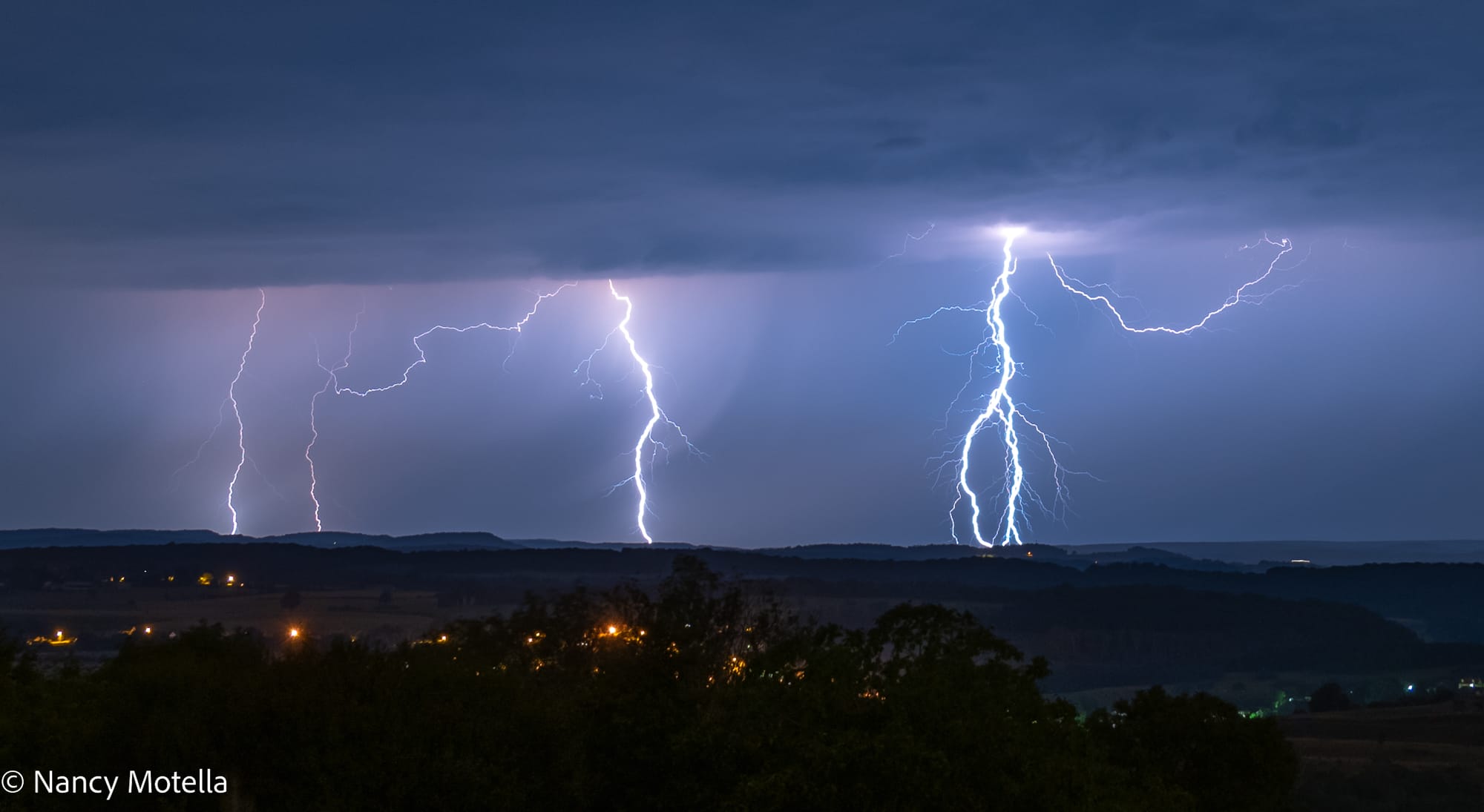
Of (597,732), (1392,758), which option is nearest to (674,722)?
(597,732)

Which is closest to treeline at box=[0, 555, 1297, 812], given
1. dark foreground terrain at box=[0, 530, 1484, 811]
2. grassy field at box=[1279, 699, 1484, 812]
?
dark foreground terrain at box=[0, 530, 1484, 811]

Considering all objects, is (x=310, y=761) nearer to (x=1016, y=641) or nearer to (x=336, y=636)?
(x=336, y=636)

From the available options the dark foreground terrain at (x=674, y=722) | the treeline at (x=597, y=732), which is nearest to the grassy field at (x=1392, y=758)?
the dark foreground terrain at (x=674, y=722)

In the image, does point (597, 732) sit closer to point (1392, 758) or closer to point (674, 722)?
point (674, 722)

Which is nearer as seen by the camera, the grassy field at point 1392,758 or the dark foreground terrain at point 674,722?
the dark foreground terrain at point 674,722

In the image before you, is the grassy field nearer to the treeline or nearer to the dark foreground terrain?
the dark foreground terrain

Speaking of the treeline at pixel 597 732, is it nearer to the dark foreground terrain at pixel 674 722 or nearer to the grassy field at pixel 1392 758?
the dark foreground terrain at pixel 674 722

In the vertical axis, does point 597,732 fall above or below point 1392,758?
above

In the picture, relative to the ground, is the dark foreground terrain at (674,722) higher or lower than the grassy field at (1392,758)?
higher

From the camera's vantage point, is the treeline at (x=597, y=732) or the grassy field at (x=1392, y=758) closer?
the treeline at (x=597, y=732)
